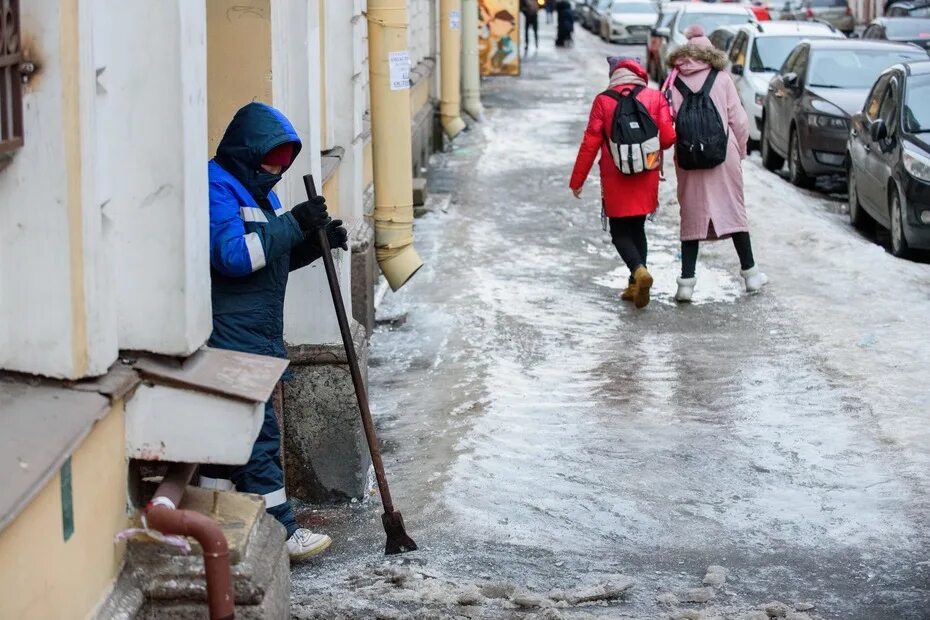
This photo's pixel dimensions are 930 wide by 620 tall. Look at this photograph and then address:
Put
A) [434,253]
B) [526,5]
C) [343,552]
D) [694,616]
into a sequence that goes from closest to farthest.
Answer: [694,616] → [343,552] → [434,253] → [526,5]

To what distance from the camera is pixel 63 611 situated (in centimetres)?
357

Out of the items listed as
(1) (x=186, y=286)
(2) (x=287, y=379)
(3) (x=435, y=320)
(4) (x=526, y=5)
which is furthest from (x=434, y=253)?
(4) (x=526, y=5)

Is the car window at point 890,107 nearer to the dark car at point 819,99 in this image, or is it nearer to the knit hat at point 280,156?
the dark car at point 819,99

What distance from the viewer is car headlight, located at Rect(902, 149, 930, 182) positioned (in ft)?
39.2

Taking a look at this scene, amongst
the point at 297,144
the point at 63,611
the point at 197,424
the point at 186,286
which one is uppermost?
the point at 297,144

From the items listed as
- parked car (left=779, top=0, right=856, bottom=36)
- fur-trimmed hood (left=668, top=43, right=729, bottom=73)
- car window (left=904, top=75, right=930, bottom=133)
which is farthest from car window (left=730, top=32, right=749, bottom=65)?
parked car (left=779, top=0, right=856, bottom=36)

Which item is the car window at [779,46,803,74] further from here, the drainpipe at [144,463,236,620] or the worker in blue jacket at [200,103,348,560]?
the drainpipe at [144,463,236,620]

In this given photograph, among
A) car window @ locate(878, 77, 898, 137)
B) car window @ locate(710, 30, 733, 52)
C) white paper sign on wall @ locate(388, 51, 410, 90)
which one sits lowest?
car window @ locate(878, 77, 898, 137)

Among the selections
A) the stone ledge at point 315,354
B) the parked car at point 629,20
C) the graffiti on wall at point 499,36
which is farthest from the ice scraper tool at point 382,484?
the parked car at point 629,20

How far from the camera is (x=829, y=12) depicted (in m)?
42.7

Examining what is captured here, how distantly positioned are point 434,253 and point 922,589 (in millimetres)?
6977

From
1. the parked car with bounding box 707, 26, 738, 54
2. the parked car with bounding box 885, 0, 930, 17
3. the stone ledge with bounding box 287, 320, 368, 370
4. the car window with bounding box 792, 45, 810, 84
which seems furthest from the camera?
the parked car with bounding box 885, 0, 930, 17

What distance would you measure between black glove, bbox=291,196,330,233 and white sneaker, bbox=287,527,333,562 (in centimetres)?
118

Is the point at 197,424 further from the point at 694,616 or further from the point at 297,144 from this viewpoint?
the point at 694,616
